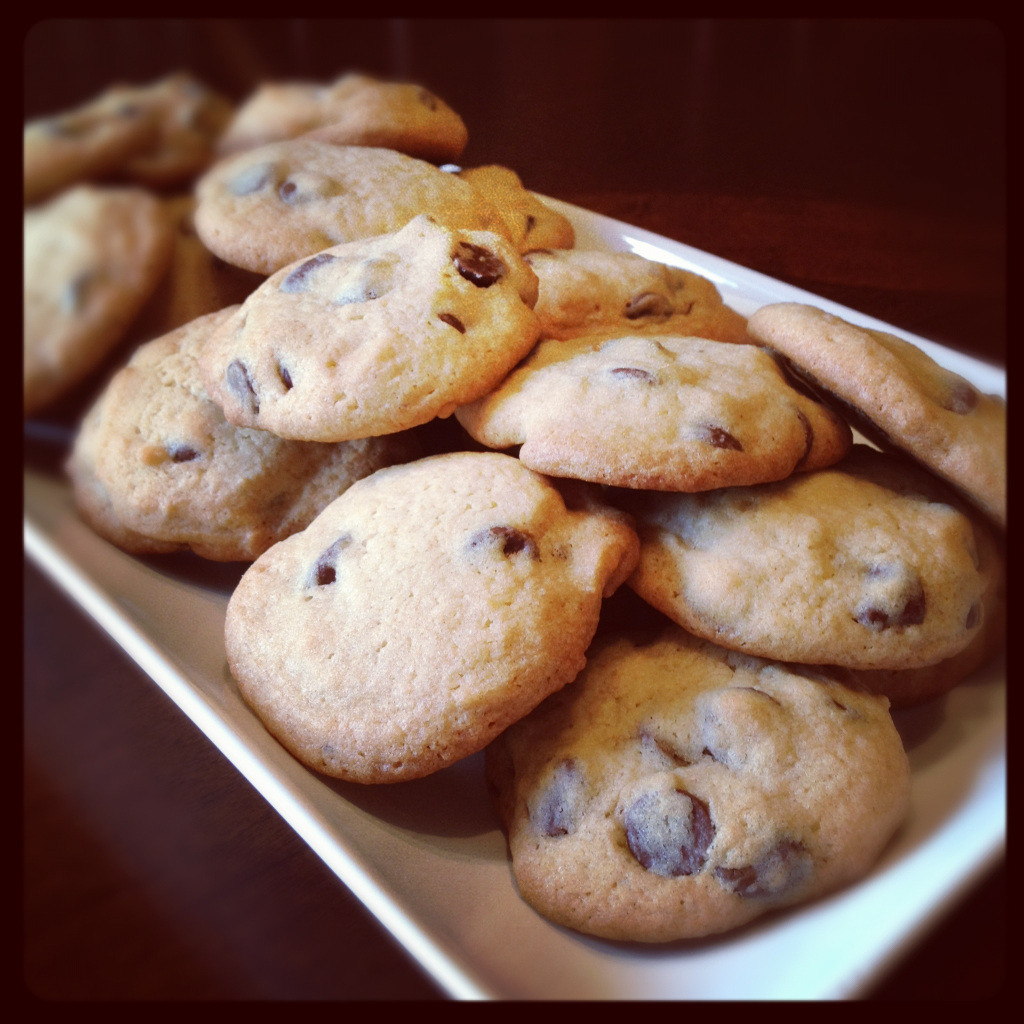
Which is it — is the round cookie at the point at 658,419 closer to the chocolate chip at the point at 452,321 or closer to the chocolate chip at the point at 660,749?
the chocolate chip at the point at 452,321

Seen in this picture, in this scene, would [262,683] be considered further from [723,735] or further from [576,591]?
[723,735]

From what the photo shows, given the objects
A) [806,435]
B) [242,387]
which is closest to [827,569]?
[806,435]

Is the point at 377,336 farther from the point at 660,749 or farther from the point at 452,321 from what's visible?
the point at 660,749

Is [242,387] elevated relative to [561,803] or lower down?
elevated

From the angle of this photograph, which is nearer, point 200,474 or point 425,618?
point 425,618

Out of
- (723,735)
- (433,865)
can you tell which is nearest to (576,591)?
(723,735)

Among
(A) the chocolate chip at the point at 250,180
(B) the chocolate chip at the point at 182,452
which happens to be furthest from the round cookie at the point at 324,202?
(B) the chocolate chip at the point at 182,452

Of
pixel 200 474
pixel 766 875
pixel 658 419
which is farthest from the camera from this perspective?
pixel 200 474

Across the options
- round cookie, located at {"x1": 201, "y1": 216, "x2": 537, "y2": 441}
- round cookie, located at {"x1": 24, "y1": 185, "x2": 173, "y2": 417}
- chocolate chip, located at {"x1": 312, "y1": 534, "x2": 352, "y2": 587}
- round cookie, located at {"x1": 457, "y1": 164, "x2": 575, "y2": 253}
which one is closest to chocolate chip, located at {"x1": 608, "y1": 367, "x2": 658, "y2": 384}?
round cookie, located at {"x1": 201, "y1": 216, "x2": 537, "y2": 441}
